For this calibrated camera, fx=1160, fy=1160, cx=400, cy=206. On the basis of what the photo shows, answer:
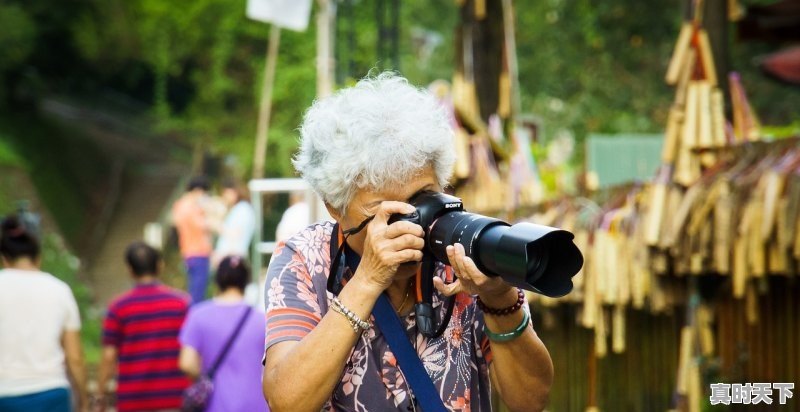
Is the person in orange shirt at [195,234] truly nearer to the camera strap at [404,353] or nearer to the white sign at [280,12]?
the white sign at [280,12]

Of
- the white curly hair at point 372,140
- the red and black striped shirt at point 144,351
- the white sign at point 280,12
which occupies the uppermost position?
the white sign at point 280,12

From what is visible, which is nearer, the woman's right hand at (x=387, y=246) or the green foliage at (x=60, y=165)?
the woman's right hand at (x=387, y=246)

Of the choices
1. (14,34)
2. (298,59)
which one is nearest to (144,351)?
(298,59)

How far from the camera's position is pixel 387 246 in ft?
7.28

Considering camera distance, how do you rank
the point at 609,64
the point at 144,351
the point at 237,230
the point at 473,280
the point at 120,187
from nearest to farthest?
the point at 473,280
the point at 144,351
the point at 237,230
the point at 609,64
the point at 120,187

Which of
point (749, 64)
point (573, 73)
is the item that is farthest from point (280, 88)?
point (749, 64)

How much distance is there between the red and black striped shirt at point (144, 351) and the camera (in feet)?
21.6

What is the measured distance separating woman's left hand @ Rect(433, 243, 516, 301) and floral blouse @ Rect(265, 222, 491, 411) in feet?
0.55

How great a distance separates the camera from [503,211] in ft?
24.5

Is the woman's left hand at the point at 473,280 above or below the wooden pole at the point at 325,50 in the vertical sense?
below

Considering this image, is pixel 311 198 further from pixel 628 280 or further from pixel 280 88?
pixel 280 88

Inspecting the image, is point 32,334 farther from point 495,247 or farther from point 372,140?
point 495,247

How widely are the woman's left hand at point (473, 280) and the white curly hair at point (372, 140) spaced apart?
8.5 inches

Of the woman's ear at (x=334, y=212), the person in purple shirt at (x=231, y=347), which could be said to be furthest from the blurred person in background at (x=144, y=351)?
the woman's ear at (x=334, y=212)
